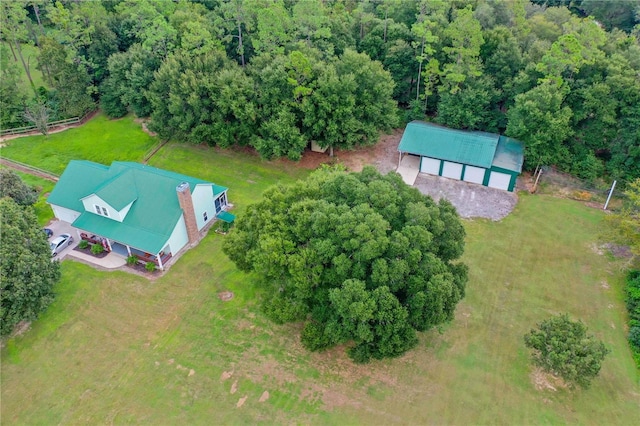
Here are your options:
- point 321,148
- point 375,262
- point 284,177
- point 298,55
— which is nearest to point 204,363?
point 375,262

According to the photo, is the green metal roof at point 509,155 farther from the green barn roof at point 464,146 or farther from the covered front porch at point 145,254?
the covered front porch at point 145,254

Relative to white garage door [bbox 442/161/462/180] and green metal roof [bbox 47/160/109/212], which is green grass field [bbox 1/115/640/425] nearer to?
green metal roof [bbox 47/160/109/212]

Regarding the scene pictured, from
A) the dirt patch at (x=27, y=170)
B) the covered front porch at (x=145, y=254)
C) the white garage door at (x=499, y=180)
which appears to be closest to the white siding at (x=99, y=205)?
the covered front porch at (x=145, y=254)

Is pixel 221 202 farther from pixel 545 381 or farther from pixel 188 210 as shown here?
pixel 545 381

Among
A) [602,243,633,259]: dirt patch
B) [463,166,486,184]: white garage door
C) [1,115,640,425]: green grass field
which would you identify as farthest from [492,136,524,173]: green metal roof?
[602,243,633,259]: dirt patch

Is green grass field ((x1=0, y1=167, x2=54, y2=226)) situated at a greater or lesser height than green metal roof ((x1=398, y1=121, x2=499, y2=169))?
lesser
